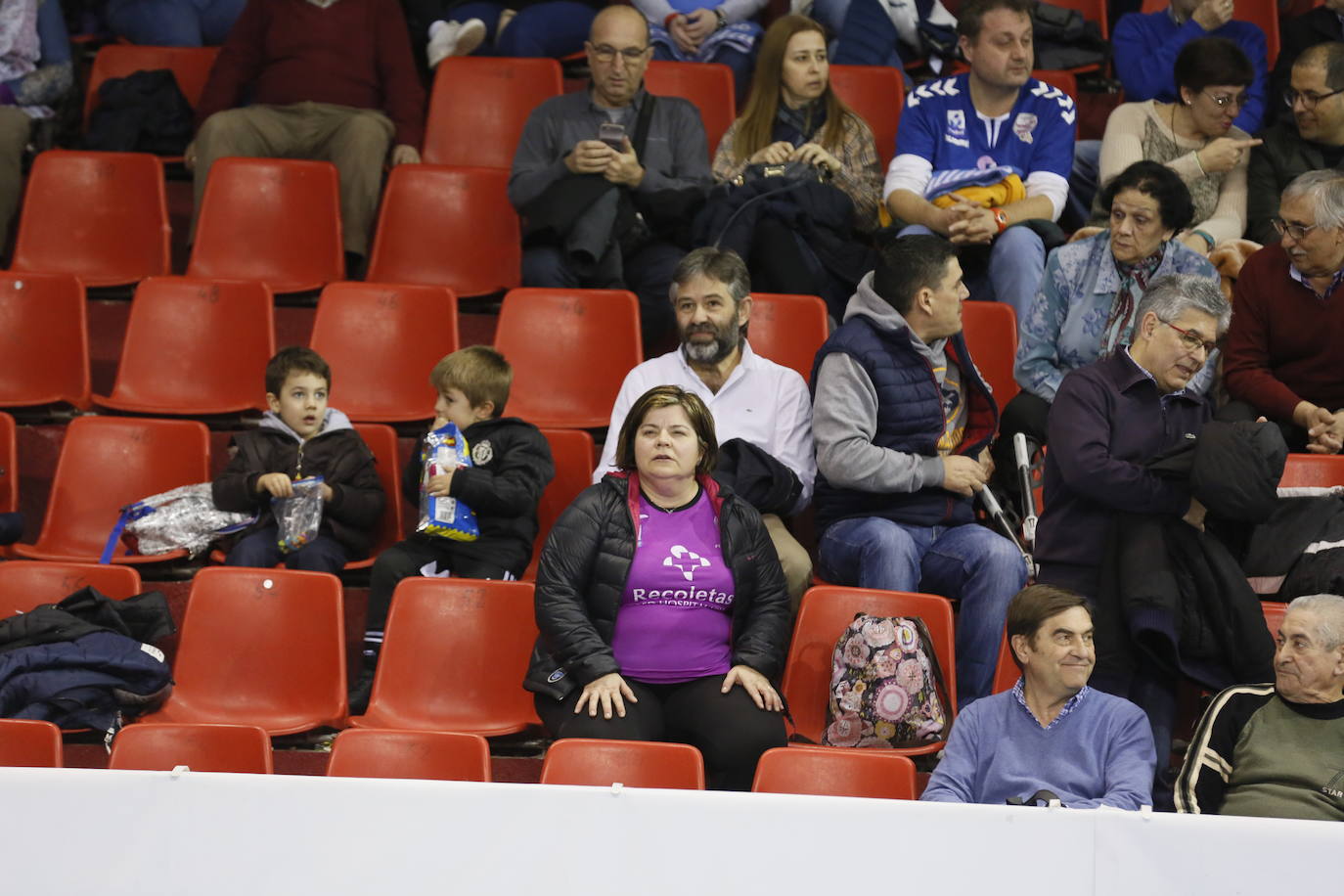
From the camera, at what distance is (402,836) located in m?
2.68

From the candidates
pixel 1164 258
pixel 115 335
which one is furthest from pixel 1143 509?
pixel 115 335

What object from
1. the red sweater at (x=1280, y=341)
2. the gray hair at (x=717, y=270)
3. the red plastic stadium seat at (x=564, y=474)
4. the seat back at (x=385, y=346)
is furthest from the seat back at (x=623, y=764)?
the red sweater at (x=1280, y=341)

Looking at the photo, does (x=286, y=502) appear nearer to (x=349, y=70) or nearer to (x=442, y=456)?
(x=442, y=456)

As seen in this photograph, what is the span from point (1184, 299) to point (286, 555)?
211 centimetres

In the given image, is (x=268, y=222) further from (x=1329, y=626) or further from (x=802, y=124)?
(x=1329, y=626)

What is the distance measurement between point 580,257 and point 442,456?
104 centimetres

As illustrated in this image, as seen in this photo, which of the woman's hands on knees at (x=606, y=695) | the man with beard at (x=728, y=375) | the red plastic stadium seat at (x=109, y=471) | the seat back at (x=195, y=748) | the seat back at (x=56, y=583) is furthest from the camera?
the red plastic stadium seat at (x=109, y=471)

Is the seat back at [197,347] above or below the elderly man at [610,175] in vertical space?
below

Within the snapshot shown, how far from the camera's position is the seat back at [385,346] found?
4.69 m

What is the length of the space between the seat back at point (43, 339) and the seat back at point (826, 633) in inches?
85.4

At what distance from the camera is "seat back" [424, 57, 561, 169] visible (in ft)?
18.5

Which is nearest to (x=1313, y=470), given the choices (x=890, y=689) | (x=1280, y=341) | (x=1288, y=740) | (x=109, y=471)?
(x=1280, y=341)

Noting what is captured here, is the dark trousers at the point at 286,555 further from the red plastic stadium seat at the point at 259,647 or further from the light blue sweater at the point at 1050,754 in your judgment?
the light blue sweater at the point at 1050,754

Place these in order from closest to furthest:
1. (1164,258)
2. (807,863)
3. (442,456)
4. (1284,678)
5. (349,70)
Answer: (807,863), (1284,678), (442,456), (1164,258), (349,70)
